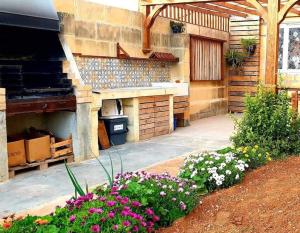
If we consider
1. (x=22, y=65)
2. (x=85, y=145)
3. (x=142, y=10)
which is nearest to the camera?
(x=22, y=65)

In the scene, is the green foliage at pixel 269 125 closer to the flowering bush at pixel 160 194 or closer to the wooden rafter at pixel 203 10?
the flowering bush at pixel 160 194

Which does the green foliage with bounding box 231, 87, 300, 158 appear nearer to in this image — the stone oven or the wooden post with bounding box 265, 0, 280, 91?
the wooden post with bounding box 265, 0, 280, 91

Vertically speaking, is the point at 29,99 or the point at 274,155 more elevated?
the point at 29,99

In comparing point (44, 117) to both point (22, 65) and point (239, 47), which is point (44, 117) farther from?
point (239, 47)

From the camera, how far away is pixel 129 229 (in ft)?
9.95

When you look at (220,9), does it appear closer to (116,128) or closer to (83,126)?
(116,128)

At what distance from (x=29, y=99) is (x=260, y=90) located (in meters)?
3.83

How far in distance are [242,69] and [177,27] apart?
13.1ft

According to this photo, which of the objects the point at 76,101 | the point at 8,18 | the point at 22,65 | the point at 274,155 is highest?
the point at 8,18

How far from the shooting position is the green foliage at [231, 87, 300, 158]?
22.7ft

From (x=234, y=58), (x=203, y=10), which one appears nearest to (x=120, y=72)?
(x=203, y=10)

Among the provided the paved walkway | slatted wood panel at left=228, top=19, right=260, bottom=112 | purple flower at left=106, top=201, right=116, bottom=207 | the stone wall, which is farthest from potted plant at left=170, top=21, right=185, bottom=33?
purple flower at left=106, top=201, right=116, bottom=207

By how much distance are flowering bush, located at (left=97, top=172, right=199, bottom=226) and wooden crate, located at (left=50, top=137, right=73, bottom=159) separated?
3559 mm

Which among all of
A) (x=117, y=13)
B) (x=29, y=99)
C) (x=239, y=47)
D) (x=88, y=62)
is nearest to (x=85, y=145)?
(x=29, y=99)
